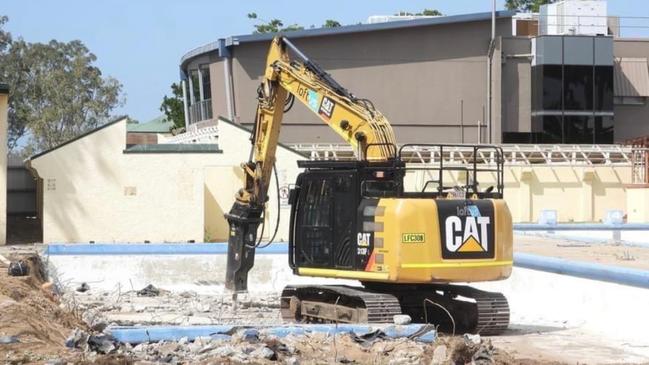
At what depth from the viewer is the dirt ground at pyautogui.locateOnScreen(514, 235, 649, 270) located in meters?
23.9

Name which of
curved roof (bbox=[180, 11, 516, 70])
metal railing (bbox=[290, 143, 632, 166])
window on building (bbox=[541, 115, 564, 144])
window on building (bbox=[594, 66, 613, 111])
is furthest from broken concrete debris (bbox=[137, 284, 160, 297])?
window on building (bbox=[594, 66, 613, 111])

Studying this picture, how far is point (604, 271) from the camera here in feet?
59.2

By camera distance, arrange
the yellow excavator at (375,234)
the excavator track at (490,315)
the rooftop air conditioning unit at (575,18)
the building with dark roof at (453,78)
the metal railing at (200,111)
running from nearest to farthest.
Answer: the yellow excavator at (375,234) < the excavator track at (490,315) < the building with dark roof at (453,78) < the metal railing at (200,111) < the rooftop air conditioning unit at (575,18)

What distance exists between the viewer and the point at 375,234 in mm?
15758

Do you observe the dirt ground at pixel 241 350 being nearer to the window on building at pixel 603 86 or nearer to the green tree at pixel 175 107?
the window on building at pixel 603 86

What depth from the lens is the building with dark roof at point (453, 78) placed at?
161ft

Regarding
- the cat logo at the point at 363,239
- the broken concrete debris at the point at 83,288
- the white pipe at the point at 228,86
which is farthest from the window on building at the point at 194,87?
the cat logo at the point at 363,239

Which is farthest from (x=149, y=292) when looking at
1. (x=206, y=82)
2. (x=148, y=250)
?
(x=206, y=82)

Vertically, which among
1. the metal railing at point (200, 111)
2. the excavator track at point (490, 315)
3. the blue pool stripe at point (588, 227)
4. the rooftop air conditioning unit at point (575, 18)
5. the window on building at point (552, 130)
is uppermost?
the rooftop air conditioning unit at point (575, 18)

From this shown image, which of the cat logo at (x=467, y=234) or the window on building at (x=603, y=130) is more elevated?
the window on building at (x=603, y=130)

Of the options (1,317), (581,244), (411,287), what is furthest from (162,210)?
(1,317)

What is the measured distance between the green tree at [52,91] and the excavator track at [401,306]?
57.6 m

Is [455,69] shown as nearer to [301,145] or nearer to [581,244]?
[301,145]

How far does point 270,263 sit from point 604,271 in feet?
32.9
